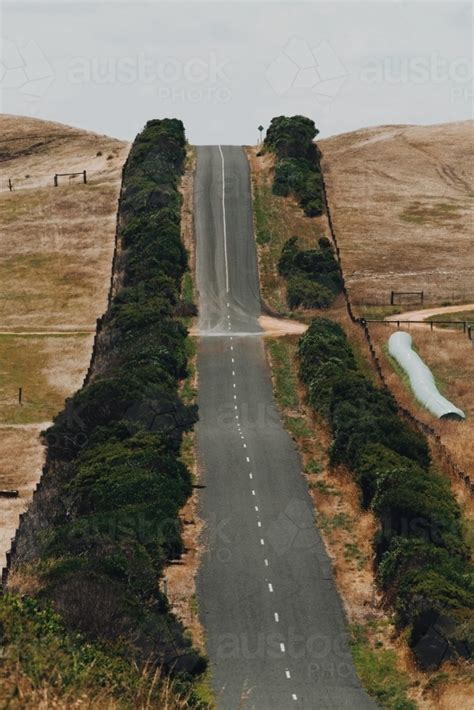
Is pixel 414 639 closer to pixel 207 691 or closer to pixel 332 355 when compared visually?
pixel 207 691

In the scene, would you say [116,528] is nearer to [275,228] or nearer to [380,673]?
[380,673]

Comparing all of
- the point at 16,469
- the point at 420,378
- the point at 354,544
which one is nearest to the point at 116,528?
the point at 354,544

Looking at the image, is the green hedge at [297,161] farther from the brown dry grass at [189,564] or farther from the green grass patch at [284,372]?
the brown dry grass at [189,564]

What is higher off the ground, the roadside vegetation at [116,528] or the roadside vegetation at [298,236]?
the roadside vegetation at [298,236]

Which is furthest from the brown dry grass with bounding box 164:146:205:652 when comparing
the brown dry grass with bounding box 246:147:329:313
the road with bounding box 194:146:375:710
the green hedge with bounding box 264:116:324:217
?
the green hedge with bounding box 264:116:324:217

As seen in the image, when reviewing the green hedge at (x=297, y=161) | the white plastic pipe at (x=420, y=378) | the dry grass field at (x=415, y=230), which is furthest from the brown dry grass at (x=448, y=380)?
the green hedge at (x=297, y=161)

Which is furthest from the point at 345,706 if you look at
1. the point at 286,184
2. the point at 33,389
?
the point at 286,184
